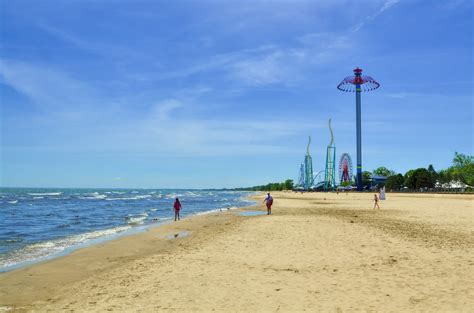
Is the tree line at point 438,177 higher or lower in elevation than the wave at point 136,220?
higher

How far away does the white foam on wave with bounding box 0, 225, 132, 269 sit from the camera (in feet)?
45.9

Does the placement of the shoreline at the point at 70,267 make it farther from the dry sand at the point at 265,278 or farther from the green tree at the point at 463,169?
the green tree at the point at 463,169

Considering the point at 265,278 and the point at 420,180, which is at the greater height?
the point at 420,180

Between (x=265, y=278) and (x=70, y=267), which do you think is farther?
(x=70, y=267)

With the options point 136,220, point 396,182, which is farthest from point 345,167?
point 136,220

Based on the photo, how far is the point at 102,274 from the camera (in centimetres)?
1103

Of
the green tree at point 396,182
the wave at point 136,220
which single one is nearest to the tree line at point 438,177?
the green tree at point 396,182

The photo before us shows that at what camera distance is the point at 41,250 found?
1630cm

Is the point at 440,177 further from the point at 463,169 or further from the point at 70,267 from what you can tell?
the point at 70,267

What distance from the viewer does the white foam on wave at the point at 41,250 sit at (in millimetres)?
13994

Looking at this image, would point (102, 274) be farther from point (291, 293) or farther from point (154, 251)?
point (291, 293)

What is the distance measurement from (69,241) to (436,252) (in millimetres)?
16476

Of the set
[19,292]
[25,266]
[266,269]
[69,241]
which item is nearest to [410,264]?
[266,269]

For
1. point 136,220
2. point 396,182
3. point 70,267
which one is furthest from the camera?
point 396,182
